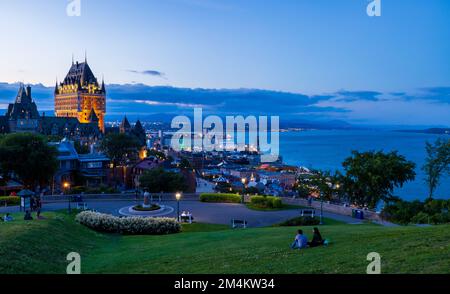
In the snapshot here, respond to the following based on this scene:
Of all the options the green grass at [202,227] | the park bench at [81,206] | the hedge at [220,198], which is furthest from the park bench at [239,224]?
the park bench at [81,206]

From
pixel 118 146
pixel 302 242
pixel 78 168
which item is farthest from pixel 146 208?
pixel 118 146

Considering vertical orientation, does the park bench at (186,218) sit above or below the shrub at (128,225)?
below

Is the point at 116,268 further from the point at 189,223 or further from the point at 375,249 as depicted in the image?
the point at 189,223

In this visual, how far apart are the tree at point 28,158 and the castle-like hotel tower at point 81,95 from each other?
447 ft

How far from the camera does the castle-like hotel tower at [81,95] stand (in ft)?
578

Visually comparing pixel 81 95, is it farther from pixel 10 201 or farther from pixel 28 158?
pixel 10 201

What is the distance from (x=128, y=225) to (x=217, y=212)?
988 cm

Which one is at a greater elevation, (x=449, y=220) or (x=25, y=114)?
(x=25, y=114)

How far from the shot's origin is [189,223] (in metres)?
27.9

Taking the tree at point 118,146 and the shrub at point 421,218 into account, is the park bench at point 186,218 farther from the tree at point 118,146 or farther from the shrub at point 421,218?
the tree at point 118,146

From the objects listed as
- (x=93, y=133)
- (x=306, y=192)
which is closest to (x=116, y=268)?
(x=306, y=192)
